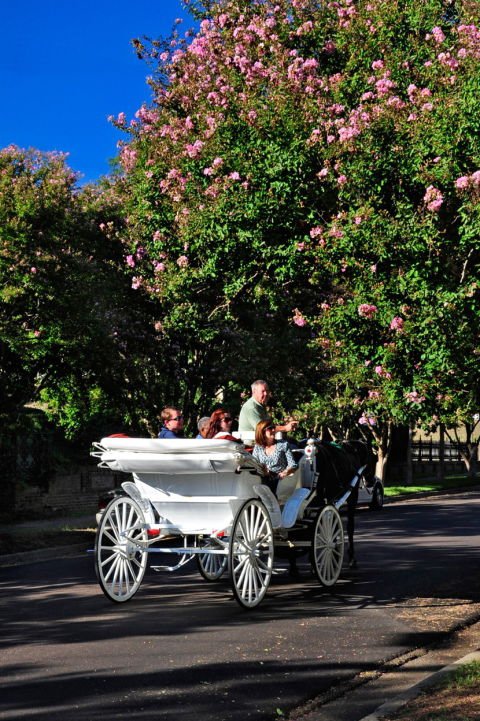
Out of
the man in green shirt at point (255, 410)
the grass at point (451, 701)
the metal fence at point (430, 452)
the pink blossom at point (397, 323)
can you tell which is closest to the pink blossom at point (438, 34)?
the pink blossom at point (397, 323)

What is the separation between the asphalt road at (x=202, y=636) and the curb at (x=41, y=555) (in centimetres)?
50

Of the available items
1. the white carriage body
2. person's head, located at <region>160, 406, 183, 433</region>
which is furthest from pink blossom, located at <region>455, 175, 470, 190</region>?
person's head, located at <region>160, 406, 183, 433</region>

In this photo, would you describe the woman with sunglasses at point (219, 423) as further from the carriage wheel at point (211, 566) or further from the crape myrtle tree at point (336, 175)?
the crape myrtle tree at point (336, 175)

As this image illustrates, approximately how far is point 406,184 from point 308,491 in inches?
178

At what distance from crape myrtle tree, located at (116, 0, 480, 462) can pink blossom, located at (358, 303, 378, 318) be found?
0.08 ft

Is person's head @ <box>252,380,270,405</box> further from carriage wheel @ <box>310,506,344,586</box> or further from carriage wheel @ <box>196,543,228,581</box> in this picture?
carriage wheel @ <box>196,543,228,581</box>

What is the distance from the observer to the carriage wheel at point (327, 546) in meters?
11.1

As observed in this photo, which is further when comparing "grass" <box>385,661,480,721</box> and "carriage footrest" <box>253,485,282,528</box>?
"carriage footrest" <box>253,485,282,528</box>

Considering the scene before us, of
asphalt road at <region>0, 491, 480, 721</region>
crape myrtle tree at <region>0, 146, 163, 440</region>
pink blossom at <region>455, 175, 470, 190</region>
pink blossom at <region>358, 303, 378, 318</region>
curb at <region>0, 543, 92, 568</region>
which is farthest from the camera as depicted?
crape myrtle tree at <region>0, 146, 163, 440</region>

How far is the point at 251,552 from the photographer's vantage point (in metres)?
10.1

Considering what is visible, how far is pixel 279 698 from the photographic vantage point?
6.77 m

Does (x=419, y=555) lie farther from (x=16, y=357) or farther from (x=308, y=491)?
(x=16, y=357)

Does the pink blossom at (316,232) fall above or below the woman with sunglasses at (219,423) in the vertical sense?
above

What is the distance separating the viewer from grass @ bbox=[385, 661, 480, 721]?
582 centimetres
